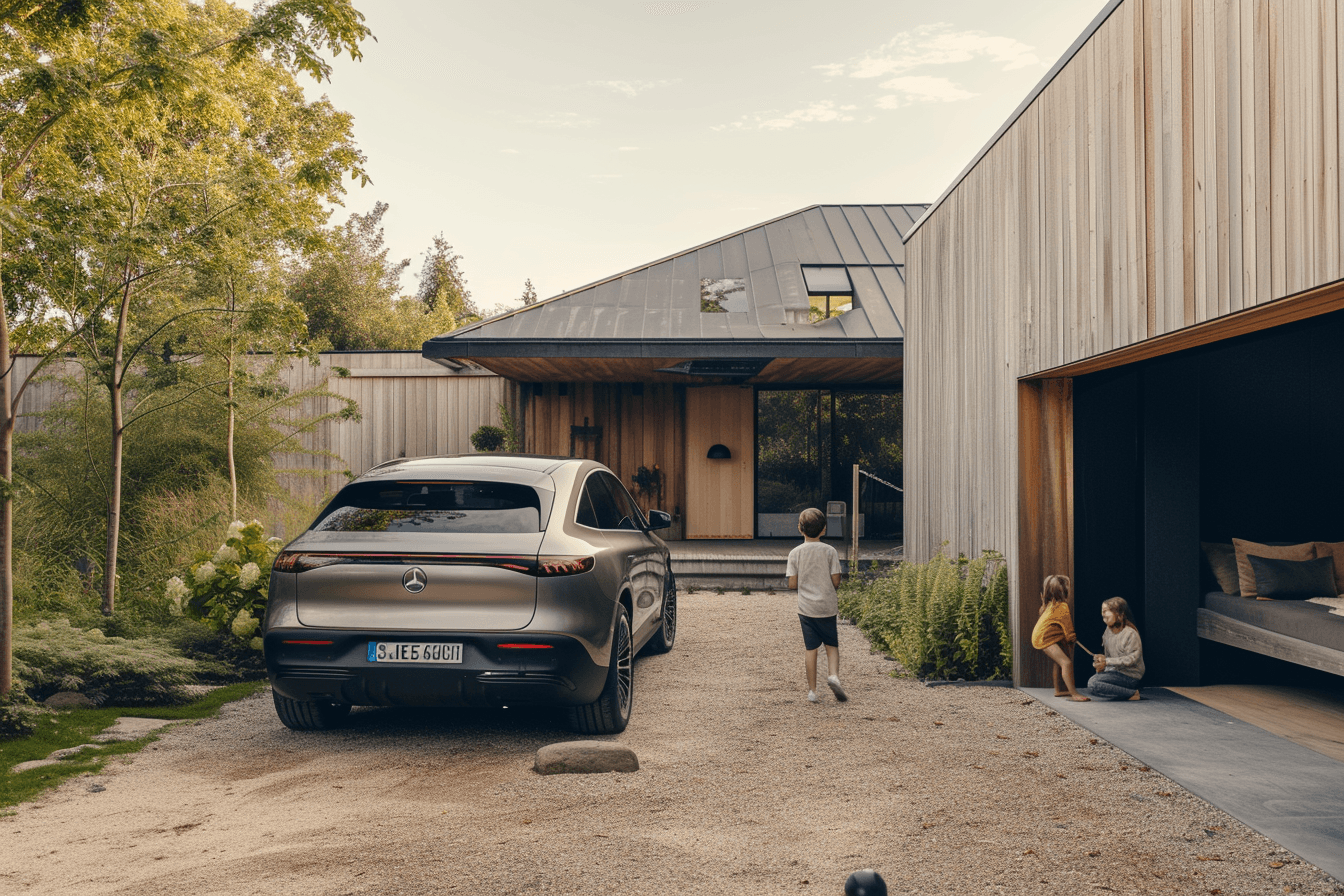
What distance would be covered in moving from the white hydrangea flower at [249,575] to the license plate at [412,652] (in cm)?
277

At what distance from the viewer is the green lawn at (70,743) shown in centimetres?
375

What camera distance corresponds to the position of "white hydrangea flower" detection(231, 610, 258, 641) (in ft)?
20.0

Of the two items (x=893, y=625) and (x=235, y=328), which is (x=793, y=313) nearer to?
(x=893, y=625)

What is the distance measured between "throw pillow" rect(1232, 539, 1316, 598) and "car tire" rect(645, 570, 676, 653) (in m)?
4.16

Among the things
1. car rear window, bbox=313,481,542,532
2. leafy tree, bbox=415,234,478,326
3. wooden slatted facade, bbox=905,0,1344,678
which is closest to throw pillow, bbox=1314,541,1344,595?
wooden slatted facade, bbox=905,0,1344,678

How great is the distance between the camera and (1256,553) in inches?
226

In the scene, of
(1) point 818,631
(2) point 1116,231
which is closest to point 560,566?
(1) point 818,631

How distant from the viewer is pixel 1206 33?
3.46 metres

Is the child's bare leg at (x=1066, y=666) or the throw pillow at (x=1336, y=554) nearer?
the child's bare leg at (x=1066, y=666)

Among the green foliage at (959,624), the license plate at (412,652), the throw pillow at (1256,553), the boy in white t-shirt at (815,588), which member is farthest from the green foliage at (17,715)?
the throw pillow at (1256,553)

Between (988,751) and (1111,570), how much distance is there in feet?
6.90

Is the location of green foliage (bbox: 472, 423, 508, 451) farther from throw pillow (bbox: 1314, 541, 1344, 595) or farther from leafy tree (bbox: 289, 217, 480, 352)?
throw pillow (bbox: 1314, 541, 1344, 595)

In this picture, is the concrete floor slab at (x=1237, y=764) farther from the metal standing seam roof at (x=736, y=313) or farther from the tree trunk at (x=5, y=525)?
the metal standing seam roof at (x=736, y=313)

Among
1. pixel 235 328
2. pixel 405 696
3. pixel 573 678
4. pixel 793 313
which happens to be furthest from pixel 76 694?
pixel 793 313
